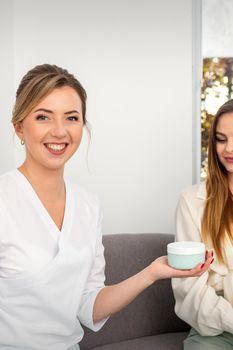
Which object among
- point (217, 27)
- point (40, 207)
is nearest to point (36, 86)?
point (40, 207)

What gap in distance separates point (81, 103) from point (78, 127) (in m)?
0.11

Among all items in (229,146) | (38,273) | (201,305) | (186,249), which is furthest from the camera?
(229,146)

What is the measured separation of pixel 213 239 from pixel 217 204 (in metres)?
0.15

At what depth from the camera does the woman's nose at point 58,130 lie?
1521 millimetres

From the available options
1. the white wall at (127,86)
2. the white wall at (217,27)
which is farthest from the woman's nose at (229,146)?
the white wall at (217,27)

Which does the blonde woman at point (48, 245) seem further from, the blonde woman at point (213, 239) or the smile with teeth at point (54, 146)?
the blonde woman at point (213, 239)

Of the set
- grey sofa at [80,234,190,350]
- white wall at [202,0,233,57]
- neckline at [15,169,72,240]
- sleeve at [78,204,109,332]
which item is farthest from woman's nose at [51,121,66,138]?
white wall at [202,0,233,57]

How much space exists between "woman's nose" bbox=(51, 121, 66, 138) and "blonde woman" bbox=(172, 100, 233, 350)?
69cm

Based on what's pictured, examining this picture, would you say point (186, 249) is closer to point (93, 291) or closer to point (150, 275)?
point (150, 275)

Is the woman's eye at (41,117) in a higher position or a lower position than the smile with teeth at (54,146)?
higher

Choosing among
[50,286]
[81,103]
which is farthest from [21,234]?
[81,103]

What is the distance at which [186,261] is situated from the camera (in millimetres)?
1381

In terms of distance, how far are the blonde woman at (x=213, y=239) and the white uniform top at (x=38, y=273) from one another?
0.42 m

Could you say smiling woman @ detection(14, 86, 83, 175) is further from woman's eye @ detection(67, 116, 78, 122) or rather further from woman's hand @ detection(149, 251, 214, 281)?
woman's hand @ detection(149, 251, 214, 281)
